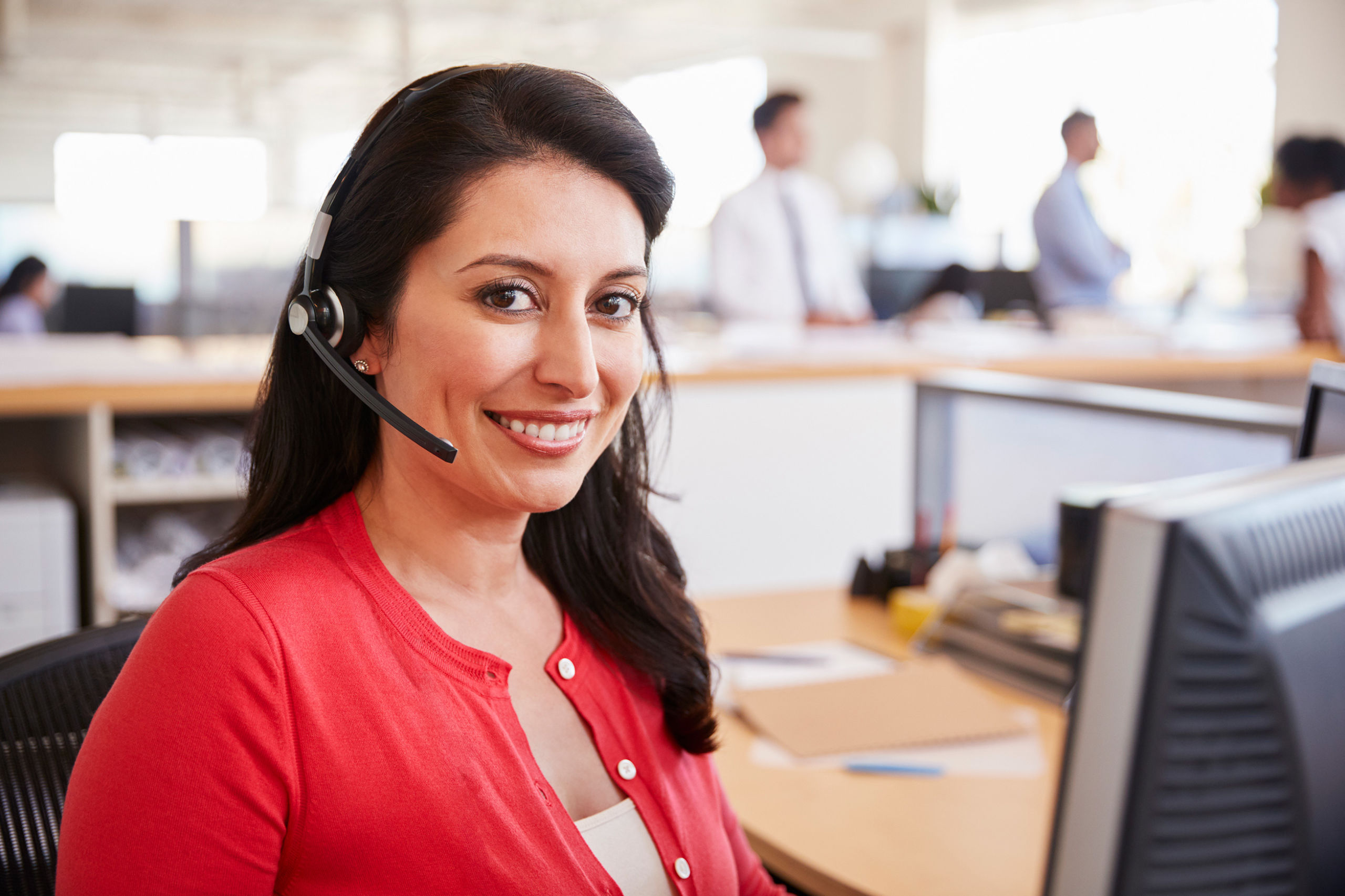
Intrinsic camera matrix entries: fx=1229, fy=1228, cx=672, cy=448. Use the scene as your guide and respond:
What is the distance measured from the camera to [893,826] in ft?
3.60

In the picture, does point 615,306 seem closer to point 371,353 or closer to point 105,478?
point 371,353

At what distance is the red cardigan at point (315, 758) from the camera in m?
0.65

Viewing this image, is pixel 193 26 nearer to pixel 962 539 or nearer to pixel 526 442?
pixel 962 539

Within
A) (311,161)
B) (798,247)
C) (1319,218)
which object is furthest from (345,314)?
(311,161)

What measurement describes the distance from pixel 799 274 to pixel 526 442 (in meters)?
4.34

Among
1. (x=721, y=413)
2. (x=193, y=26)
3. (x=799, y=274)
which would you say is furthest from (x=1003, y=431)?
(x=193, y=26)

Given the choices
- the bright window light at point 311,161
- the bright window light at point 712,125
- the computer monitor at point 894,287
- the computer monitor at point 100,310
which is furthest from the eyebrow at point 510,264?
the bright window light at point 712,125

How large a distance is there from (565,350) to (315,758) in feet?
0.98

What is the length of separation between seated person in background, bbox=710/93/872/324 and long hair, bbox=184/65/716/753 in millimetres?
3629

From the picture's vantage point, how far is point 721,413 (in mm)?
2930

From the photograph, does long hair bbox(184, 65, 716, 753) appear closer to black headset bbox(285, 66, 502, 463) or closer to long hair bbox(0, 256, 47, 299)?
black headset bbox(285, 66, 502, 463)

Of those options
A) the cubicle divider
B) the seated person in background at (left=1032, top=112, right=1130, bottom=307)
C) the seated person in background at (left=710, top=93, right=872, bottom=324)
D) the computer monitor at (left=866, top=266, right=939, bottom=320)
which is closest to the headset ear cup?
the cubicle divider

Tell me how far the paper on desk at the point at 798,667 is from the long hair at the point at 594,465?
1.43 feet

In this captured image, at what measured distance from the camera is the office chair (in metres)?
0.87
